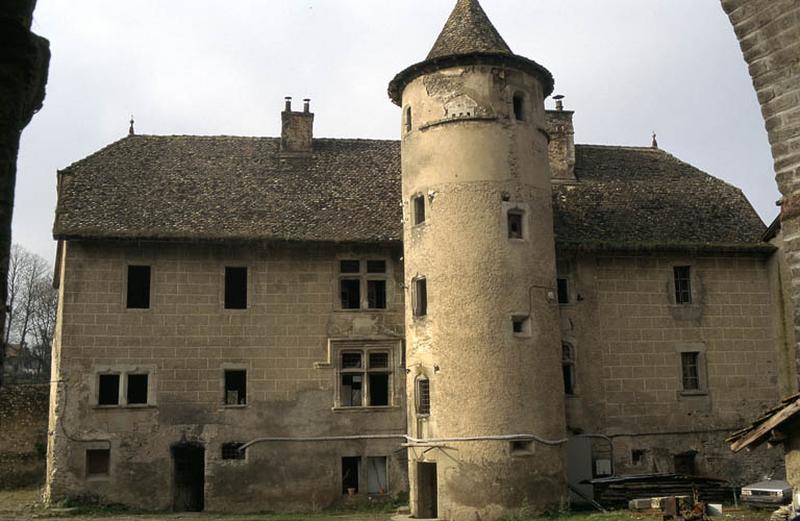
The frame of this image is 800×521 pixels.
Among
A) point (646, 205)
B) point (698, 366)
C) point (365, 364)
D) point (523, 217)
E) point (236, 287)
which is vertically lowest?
point (698, 366)

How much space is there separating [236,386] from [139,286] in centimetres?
424

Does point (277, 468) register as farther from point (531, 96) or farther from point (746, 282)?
point (746, 282)

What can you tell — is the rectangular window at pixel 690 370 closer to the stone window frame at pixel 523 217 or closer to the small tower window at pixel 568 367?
the small tower window at pixel 568 367

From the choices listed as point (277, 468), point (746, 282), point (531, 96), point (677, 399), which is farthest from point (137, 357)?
point (746, 282)

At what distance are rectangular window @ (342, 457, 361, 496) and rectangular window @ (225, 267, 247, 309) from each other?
18.6ft

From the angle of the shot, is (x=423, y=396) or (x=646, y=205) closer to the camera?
(x=423, y=396)

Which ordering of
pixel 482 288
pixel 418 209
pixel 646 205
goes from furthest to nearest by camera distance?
1. pixel 646 205
2. pixel 418 209
3. pixel 482 288

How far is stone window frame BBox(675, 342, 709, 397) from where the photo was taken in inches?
1002

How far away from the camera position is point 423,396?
73.6 feet

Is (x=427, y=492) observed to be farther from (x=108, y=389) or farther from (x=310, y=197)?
(x=310, y=197)

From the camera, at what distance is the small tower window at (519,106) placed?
23000 mm

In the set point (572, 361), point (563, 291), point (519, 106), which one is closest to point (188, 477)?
point (572, 361)

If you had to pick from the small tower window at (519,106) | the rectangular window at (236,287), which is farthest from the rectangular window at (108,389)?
the small tower window at (519,106)

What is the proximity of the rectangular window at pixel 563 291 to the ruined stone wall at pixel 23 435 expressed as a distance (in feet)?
64.2
